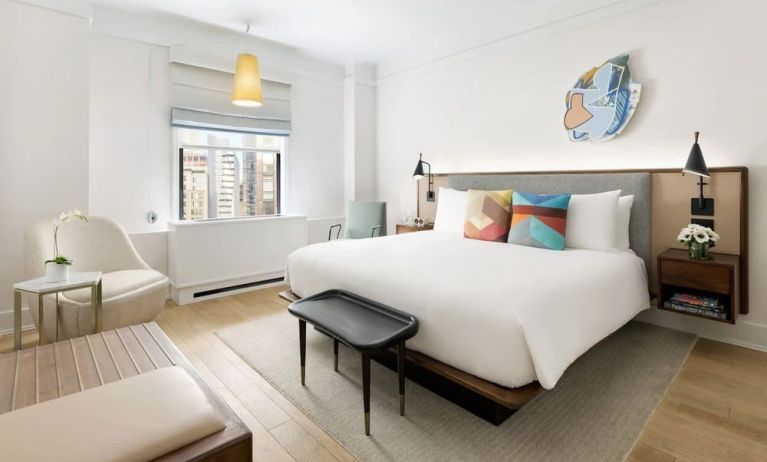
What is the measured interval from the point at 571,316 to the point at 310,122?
402 cm

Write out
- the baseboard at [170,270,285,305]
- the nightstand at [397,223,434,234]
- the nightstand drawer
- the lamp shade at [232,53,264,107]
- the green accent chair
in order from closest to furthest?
the nightstand drawer
the lamp shade at [232,53,264,107]
the baseboard at [170,270,285,305]
the nightstand at [397,223,434,234]
the green accent chair

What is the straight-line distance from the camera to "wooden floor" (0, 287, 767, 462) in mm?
1673

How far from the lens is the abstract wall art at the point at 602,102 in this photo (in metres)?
3.10

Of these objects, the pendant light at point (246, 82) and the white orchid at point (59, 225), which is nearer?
the white orchid at point (59, 225)

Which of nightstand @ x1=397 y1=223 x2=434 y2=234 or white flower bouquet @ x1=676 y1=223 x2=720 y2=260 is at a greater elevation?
nightstand @ x1=397 y1=223 x2=434 y2=234

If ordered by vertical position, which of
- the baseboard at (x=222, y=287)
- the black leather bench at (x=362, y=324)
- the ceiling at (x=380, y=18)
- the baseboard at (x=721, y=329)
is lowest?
the baseboard at (x=721, y=329)

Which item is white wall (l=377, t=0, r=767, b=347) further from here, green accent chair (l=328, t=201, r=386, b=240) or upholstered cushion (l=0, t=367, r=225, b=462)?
upholstered cushion (l=0, t=367, r=225, b=462)

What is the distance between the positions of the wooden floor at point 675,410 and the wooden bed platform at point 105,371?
531 mm

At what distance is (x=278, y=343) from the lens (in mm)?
2812

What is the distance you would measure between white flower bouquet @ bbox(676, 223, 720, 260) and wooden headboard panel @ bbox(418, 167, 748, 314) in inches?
6.8

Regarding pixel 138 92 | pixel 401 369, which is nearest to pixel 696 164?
pixel 401 369

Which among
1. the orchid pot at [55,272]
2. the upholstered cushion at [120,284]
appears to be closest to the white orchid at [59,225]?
the orchid pot at [55,272]

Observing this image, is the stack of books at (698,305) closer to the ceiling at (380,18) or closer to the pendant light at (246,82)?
the ceiling at (380,18)

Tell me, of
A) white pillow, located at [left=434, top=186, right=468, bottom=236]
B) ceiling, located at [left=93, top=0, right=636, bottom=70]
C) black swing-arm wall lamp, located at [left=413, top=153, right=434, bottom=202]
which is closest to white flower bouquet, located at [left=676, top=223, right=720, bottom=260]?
white pillow, located at [left=434, top=186, right=468, bottom=236]
